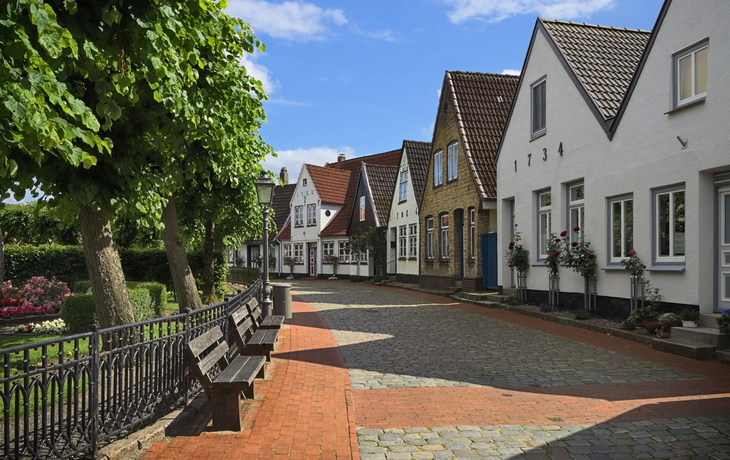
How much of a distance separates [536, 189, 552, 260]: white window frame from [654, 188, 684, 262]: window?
189 inches

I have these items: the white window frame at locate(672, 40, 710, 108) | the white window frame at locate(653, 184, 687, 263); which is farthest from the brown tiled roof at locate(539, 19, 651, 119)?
the white window frame at locate(653, 184, 687, 263)

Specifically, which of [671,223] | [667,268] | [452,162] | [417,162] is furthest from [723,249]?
[417,162]

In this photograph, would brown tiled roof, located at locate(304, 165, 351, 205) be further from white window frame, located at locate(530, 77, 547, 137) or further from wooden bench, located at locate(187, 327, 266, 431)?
wooden bench, located at locate(187, 327, 266, 431)

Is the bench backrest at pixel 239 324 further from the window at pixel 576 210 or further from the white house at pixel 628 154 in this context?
the window at pixel 576 210

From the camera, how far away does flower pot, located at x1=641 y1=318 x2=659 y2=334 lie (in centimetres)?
1102

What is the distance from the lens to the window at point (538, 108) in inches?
680

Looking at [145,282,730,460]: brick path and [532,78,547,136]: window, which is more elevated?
[532,78,547,136]: window

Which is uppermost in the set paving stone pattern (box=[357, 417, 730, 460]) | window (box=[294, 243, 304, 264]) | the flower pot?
window (box=[294, 243, 304, 264])

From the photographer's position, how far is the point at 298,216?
1889 inches

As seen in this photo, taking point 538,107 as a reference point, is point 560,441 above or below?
below

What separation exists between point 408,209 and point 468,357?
21.7 m

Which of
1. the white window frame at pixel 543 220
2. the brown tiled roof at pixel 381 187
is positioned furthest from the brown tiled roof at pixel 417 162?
the white window frame at pixel 543 220

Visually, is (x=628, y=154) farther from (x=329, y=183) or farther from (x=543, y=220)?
(x=329, y=183)

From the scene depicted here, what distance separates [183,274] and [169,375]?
8.21 m
